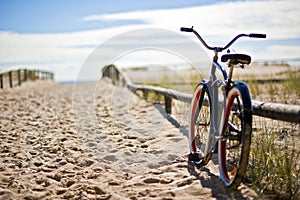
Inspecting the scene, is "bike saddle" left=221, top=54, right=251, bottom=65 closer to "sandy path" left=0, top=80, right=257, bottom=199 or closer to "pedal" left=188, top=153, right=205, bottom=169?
"sandy path" left=0, top=80, right=257, bottom=199

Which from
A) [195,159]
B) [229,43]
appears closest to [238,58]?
[229,43]

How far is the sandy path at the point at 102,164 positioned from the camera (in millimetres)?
3250

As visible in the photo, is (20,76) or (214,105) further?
(20,76)

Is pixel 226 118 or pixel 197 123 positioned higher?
pixel 226 118

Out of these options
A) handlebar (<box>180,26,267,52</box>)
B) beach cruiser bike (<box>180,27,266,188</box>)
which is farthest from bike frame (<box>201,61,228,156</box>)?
handlebar (<box>180,26,267,52</box>)

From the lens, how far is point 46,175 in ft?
12.2

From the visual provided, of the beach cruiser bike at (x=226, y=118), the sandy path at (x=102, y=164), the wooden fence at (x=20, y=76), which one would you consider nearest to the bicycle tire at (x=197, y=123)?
the beach cruiser bike at (x=226, y=118)

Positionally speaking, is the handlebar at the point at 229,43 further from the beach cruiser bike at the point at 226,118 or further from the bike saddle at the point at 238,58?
the bike saddle at the point at 238,58

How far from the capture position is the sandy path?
3.25m

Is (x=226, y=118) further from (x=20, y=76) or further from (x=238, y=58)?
(x=20, y=76)

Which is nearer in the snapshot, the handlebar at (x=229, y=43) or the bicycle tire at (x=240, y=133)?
the bicycle tire at (x=240, y=133)

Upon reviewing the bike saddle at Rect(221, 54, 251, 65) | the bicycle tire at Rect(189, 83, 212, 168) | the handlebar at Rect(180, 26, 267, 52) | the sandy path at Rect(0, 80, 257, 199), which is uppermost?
the handlebar at Rect(180, 26, 267, 52)

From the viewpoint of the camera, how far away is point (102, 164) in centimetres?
422

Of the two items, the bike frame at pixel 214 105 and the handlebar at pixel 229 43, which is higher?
the handlebar at pixel 229 43
